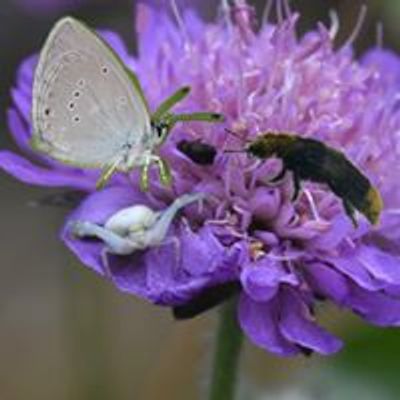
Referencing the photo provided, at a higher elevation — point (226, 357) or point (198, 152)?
point (198, 152)

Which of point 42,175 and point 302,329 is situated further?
point 42,175

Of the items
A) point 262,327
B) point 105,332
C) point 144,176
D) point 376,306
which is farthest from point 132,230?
point 105,332

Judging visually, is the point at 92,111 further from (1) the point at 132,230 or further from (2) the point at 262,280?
(2) the point at 262,280

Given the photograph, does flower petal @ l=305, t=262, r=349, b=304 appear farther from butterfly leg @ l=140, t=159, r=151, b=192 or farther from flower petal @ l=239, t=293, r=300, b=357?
butterfly leg @ l=140, t=159, r=151, b=192

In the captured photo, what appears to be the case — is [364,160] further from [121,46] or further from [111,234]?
[121,46]

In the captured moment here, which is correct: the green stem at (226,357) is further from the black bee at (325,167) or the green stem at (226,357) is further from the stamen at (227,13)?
the stamen at (227,13)

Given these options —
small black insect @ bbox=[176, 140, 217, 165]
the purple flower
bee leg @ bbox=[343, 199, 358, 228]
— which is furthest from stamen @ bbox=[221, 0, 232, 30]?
bee leg @ bbox=[343, 199, 358, 228]

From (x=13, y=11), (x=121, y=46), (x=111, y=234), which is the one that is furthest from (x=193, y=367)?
(x=13, y=11)

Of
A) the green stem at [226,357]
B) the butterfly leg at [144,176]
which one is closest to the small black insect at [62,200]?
the butterfly leg at [144,176]
